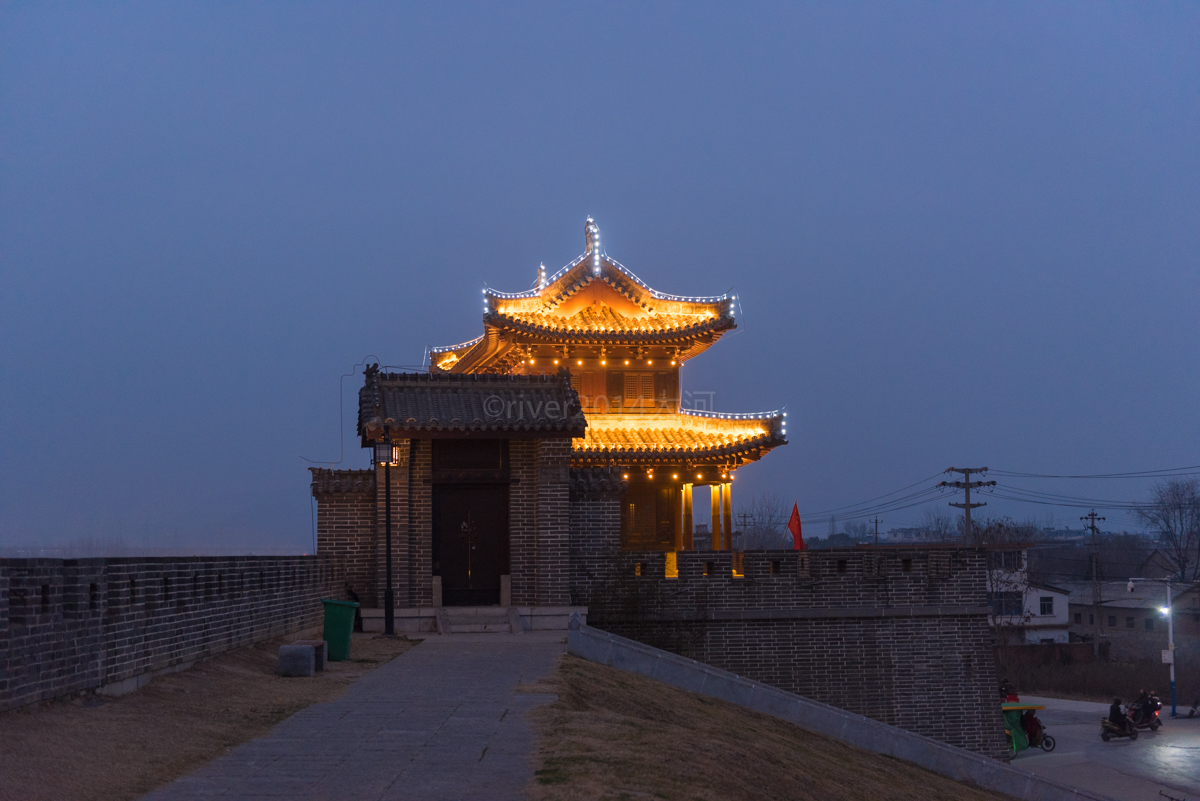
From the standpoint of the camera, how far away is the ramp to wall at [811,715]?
15.7 m

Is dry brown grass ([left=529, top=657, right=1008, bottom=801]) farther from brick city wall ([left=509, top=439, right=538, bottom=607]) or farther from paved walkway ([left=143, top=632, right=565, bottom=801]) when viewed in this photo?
brick city wall ([left=509, top=439, right=538, bottom=607])

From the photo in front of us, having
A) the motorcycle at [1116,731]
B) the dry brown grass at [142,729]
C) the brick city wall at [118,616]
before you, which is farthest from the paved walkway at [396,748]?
the motorcycle at [1116,731]

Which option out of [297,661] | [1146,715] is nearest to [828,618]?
[297,661]

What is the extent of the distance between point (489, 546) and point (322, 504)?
3.25 metres

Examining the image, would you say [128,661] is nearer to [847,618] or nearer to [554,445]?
[554,445]

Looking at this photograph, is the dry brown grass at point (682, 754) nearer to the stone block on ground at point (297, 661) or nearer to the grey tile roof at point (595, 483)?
the stone block on ground at point (297, 661)

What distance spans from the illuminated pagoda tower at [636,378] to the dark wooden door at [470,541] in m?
6.46

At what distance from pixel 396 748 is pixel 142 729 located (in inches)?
88.0

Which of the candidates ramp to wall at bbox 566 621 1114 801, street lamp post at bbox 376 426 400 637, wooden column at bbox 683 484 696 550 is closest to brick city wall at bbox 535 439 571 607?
street lamp post at bbox 376 426 400 637

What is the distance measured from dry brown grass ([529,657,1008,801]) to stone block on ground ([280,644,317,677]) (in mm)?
3123

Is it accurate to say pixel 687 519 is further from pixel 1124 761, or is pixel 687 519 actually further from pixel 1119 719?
pixel 1119 719

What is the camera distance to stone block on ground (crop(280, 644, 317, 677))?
13.2m

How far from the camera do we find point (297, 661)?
13.2 metres

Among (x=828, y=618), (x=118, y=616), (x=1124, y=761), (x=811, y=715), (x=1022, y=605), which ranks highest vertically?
(x=118, y=616)
